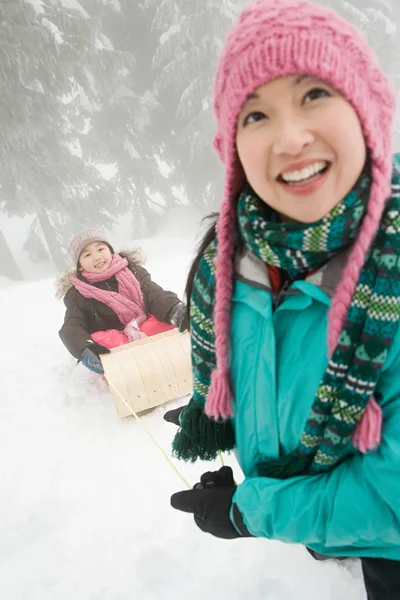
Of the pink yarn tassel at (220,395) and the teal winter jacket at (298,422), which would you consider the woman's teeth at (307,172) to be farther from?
the pink yarn tassel at (220,395)

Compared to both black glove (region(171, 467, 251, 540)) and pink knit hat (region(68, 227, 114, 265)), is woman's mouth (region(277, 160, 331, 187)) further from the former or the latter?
pink knit hat (region(68, 227, 114, 265))

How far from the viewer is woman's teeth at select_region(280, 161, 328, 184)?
0.75 m

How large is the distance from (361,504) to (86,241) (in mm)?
3100

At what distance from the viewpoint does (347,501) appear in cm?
83

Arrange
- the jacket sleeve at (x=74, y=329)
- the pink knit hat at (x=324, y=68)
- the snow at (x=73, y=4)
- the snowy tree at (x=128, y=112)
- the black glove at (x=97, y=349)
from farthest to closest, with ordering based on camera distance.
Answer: the snowy tree at (x=128, y=112) < the snow at (x=73, y=4) < the jacket sleeve at (x=74, y=329) < the black glove at (x=97, y=349) < the pink knit hat at (x=324, y=68)

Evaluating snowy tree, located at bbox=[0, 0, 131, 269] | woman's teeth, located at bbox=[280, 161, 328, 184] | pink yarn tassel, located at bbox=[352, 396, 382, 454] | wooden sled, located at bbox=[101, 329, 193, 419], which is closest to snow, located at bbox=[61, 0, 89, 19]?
Result: snowy tree, located at bbox=[0, 0, 131, 269]

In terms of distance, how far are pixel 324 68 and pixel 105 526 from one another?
243cm

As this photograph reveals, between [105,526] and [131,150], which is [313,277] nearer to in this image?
[105,526]

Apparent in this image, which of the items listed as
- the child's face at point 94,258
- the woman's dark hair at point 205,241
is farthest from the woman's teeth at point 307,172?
the child's face at point 94,258

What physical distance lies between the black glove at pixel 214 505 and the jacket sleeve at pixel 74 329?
1.96 metres

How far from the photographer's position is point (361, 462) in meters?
0.85

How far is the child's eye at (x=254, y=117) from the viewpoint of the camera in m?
0.79

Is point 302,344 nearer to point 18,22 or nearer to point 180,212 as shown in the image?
point 18,22

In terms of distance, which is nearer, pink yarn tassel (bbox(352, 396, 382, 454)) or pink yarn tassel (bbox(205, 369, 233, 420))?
pink yarn tassel (bbox(352, 396, 382, 454))
